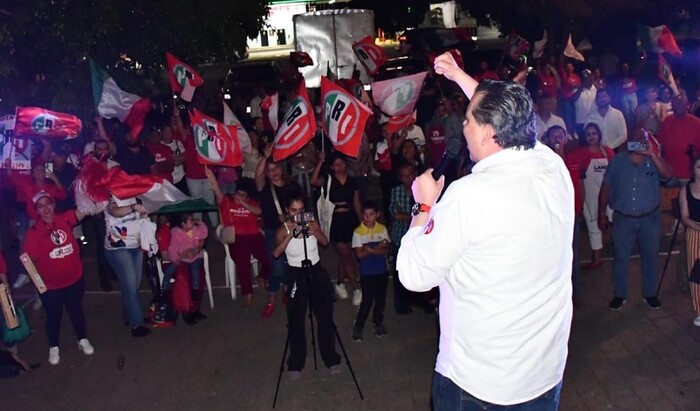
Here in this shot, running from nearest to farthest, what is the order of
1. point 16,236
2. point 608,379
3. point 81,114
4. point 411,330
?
point 608,379 < point 411,330 < point 16,236 < point 81,114

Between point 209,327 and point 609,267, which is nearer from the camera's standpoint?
point 209,327

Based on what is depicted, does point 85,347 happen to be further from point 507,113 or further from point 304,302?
point 507,113

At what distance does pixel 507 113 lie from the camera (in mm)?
2557

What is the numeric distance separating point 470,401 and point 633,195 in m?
6.17

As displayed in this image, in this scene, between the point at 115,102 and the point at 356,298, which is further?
the point at 115,102

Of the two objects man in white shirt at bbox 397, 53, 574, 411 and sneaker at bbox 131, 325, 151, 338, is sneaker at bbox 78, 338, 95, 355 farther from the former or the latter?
man in white shirt at bbox 397, 53, 574, 411

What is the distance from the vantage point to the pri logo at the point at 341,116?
363 inches

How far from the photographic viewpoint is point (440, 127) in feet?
41.2

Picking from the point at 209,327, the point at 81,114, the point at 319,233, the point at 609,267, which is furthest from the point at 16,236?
the point at 609,267

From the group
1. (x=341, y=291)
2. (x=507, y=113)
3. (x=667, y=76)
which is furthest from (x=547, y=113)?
(x=507, y=113)

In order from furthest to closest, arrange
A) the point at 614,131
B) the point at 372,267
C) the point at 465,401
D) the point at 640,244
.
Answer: the point at 614,131
the point at 640,244
the point at 372,267
the point at 465,401

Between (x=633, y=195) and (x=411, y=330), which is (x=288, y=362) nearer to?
(x=411, y=330)

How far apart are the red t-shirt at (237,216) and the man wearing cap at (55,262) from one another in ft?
5.40

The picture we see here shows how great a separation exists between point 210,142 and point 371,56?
6507 mm
